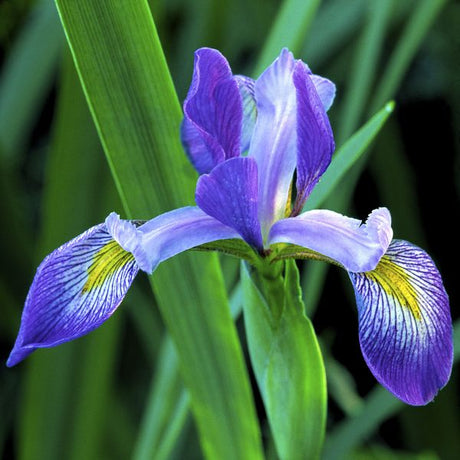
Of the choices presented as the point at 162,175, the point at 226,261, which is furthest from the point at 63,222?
the point at 162,175

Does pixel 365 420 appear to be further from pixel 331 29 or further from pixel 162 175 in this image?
pixel 331 29

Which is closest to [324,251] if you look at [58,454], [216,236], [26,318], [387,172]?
[216,236]

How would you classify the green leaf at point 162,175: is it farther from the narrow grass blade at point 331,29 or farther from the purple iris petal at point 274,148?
the narrow grass blade at point 331,29

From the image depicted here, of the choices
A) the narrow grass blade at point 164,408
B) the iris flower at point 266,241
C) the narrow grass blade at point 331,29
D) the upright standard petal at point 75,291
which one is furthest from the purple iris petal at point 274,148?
the narrow grass blade at point 331,29

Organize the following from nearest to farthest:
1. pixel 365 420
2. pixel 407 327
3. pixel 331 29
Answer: pixel 407 327 → pixel 365 420 → pixel 331 29

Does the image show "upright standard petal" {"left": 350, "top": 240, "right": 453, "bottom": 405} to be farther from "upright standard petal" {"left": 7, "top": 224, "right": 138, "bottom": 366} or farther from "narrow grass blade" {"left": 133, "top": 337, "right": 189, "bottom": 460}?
"narrow grass blade" {"left": 133, "top": 337, "right": 189, "bottom": 460}

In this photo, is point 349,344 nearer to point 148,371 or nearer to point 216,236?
point 148,371
